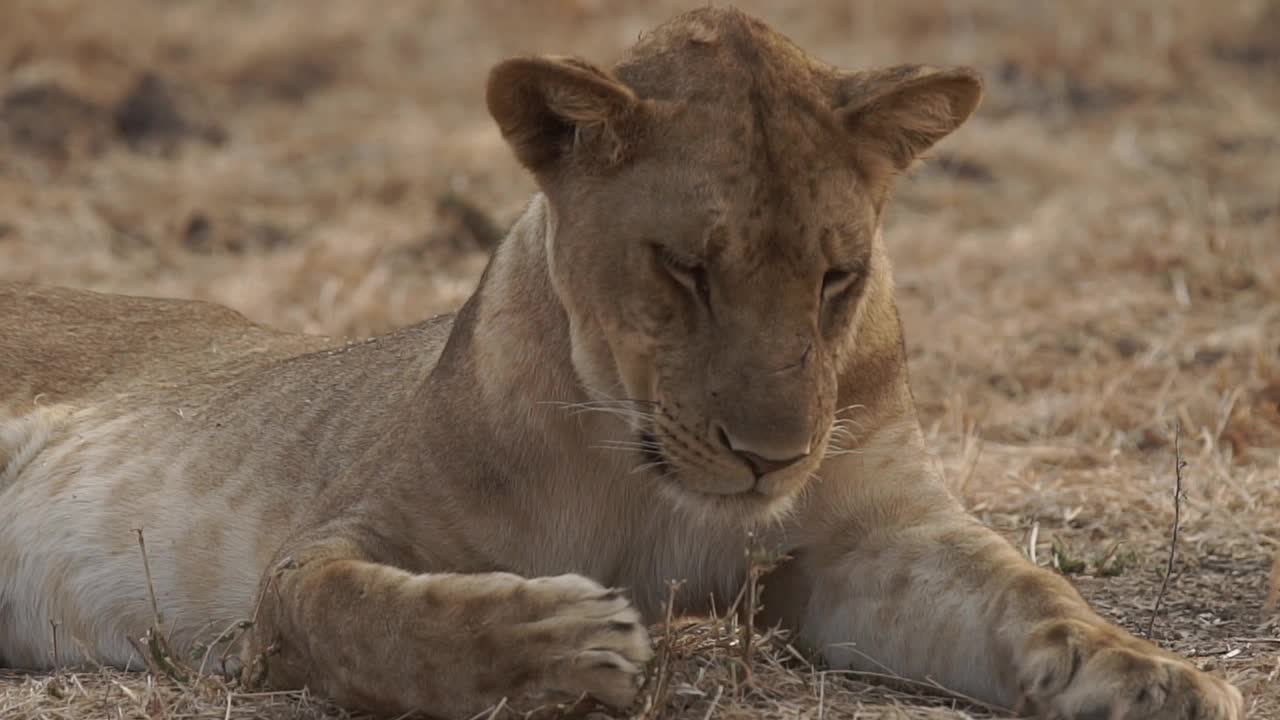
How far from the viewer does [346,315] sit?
24.4ft

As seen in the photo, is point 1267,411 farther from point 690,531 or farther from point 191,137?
point 191,137

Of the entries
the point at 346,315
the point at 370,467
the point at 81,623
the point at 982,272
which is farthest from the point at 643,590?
the point at 982,272

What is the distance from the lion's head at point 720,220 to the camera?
3201 mm

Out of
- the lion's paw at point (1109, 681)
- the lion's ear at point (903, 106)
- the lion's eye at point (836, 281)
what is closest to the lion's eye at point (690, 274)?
the lion's eye at point (836, 281)

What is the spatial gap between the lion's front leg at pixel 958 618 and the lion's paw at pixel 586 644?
682mm

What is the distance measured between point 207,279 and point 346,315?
954 millimetres

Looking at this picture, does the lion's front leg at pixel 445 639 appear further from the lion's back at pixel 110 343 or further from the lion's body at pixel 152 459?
the lion's back at pixel 110 343

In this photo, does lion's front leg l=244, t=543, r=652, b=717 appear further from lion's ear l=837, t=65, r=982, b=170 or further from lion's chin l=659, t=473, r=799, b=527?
lion's ear l=837, t=65, r=982, b=170

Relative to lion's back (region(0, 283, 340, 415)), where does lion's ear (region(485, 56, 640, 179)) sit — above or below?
above

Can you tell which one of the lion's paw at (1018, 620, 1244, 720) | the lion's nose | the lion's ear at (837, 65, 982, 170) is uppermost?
the lion's ear at (837, 65, 982, 170)

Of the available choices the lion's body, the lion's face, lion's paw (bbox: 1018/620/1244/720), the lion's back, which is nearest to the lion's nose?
the lion's face

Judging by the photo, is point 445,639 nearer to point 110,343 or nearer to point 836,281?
point 836,281

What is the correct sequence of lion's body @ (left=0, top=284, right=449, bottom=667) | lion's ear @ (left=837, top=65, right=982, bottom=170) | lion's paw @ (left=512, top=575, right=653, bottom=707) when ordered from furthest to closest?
1. lion's body @ (left=0, top=284, right=449, bottom=667)
2. lion's ear @ (left=837, top=65, right=982, bottom=170)
3. lion's paw @ (left=512, top=575, right=653, bottom=707)

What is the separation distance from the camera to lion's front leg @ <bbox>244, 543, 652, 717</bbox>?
302 cm
